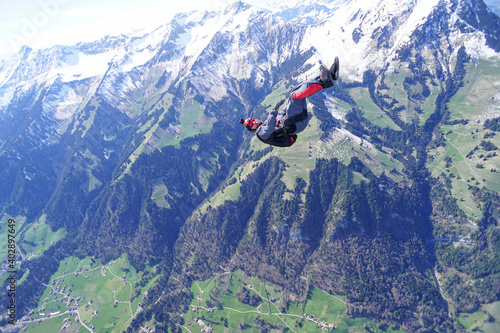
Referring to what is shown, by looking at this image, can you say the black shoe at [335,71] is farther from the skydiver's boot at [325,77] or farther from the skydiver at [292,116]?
the skydiver's boot at [325,77]

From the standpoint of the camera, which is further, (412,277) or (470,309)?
(412,277)

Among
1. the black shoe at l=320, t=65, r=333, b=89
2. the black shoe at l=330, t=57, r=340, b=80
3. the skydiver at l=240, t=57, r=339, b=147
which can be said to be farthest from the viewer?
the skydiver at l=240, t=57, r=339, b=147

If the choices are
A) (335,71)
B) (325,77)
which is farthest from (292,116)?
(335,71)

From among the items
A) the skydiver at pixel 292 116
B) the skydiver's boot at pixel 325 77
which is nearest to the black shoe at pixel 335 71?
the skydiver at pixel 292 116

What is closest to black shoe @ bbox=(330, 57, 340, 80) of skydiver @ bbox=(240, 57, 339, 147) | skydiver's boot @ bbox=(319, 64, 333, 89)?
skydiver @ bbox=(240, 57, 339, 147)

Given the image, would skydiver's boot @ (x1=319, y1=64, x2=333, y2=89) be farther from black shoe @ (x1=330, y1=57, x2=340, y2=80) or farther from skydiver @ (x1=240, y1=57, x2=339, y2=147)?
Answer: black shoe @ (x1=330, y1=57, x2=340, y2=80)

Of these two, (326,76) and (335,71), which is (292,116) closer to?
(326,76)

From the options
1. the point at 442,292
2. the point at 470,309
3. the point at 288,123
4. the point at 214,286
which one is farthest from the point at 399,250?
the point at 288,123

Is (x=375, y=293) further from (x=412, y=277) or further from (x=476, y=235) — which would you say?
(x=476, y=235)
